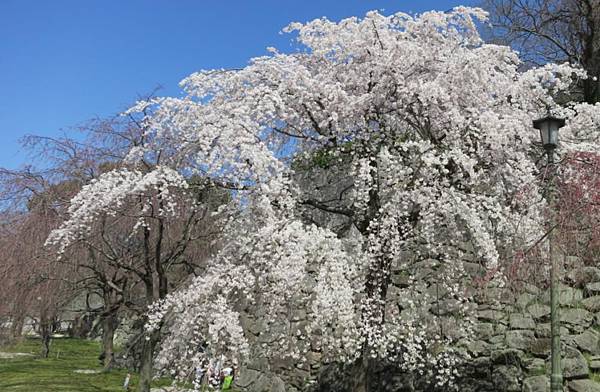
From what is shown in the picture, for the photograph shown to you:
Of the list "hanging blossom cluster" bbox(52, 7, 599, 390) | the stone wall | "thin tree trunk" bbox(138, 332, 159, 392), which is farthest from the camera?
"thin tree trunk" bbox(138, 332, 159, 392)

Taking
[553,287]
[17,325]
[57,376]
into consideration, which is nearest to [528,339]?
[553,287]

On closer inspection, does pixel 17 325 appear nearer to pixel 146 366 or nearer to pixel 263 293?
pixel 146 366

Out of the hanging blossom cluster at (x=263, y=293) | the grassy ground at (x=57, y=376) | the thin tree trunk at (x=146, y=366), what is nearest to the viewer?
the hanging blossom cluster at (x=263, y=293)

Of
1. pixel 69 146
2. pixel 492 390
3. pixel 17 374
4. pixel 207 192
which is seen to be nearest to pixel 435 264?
pixel 492 390

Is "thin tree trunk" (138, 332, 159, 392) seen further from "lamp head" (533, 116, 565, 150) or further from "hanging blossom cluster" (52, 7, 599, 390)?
"lamp head" (533, 116, 565, 150)

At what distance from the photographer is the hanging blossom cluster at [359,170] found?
6230mm

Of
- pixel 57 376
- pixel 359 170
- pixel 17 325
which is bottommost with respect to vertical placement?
pixel 57 376

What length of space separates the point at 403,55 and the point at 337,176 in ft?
7.52

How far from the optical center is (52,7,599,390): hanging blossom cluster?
6230 mm

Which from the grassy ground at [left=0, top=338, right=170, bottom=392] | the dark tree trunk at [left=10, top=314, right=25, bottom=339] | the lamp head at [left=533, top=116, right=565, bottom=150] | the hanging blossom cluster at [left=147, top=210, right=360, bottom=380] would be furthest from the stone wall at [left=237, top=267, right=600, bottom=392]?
the grassy ground at [left=0, top=338, right=170, bottom=392]

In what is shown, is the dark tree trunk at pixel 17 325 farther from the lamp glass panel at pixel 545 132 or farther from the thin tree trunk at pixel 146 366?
the lamp glass panel at pixel 545 132

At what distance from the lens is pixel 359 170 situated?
663cm

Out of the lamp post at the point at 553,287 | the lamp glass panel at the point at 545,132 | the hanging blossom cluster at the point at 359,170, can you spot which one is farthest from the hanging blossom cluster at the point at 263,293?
the lamp glass panel at the point at 545,132

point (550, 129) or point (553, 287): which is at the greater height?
point (550, 129)
